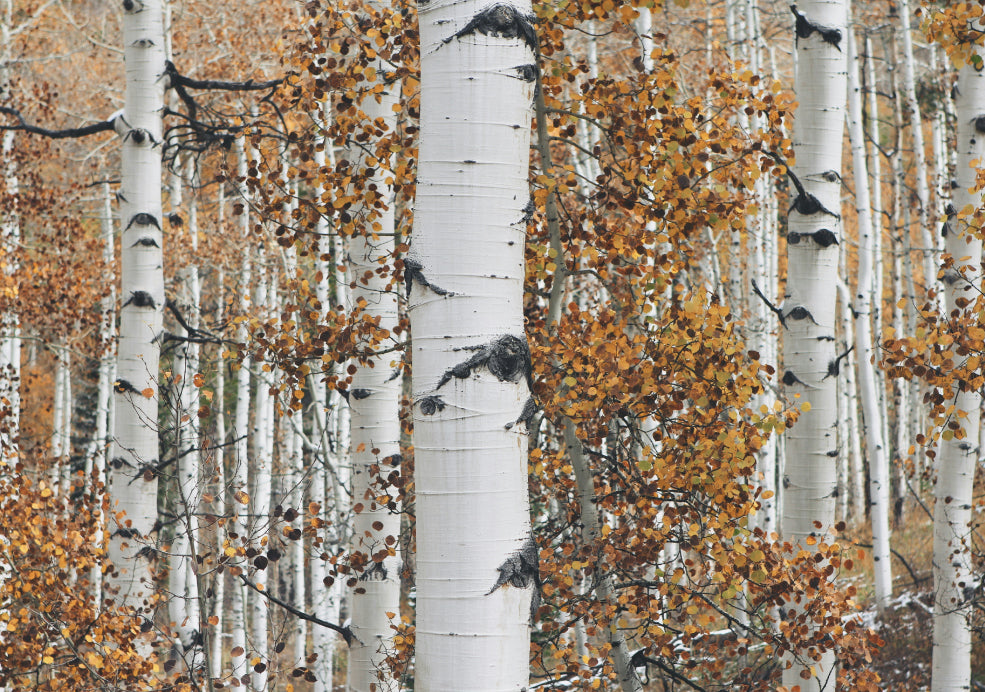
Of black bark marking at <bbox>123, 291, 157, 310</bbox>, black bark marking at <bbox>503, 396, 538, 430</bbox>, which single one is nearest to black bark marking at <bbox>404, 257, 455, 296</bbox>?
black bark marking at <bbox>503, 396, 538, 430</bbox>

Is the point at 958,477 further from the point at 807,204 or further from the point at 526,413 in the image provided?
the point at 526,413

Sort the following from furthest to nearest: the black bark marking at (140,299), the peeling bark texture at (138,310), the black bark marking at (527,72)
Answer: the black bark marking at (140,299) → the peeling bark texture at (138,310) → the black bark marking at (527,72)

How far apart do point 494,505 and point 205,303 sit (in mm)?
16901

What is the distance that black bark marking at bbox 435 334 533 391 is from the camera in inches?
63.6

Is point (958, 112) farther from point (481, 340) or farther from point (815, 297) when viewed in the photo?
point (481, 340)

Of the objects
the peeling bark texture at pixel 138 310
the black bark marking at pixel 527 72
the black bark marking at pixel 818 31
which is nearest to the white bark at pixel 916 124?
the black bark marking at pixel 818 31

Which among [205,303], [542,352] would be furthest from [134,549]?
[205,303]

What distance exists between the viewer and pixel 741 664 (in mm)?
8266

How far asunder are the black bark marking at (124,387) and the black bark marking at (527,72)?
3.48m

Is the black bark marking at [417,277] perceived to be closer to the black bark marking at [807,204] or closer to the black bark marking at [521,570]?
the black bark marking at [521,570]

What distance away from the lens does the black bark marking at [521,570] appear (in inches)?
62.9

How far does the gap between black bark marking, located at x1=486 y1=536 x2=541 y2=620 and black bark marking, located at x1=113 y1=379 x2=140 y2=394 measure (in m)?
3.46

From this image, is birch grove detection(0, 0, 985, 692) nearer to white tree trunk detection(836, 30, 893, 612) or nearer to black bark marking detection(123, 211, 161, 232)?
black bark marking detection(123, 211, 161, 232)

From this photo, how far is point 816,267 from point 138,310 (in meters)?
3.43
